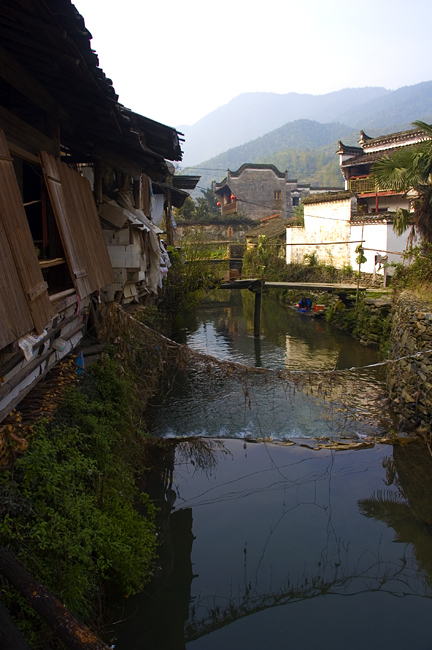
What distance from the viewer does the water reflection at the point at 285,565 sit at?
6148 mm

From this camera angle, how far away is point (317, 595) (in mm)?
6789

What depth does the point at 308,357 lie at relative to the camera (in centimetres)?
1858

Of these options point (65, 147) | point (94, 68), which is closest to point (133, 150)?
point (65, 147)

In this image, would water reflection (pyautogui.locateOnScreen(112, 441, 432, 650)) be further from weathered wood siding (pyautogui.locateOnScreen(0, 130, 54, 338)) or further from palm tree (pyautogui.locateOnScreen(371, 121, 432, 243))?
palm tree (pyautogui.locateOnScreen(371, 121, 432, 243))

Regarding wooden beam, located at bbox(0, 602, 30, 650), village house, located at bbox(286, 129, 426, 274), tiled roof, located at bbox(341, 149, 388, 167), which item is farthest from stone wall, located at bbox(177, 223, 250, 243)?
wooden beam, located at bbox(0, 602, 30, 650)

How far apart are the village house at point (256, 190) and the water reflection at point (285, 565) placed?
142 ft

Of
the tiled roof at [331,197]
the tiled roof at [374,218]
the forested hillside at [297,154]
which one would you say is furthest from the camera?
the forested hillside at [297,154]

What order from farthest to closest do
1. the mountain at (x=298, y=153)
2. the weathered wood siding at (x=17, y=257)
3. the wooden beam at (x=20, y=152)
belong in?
the mountain at (x=298, y=153)
the wooden beam at (x=20, y=152)
the weathered wood siding at (x=17, y=257)

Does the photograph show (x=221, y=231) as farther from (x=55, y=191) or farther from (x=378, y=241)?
(x=55, y=191)

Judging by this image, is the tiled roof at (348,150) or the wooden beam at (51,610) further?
the tiled roof at (348,150)

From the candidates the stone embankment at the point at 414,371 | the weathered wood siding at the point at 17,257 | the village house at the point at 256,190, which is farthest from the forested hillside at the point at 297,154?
the weathered wood siding at the point at 17,257

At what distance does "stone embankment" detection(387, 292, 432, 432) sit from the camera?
1063 centimetres

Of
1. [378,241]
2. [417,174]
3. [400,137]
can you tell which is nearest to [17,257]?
[417,174]

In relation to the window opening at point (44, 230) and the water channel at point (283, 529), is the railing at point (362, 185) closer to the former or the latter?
the water channel at point (283, 529)
